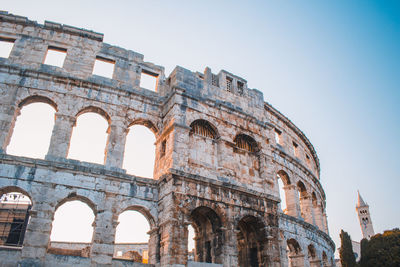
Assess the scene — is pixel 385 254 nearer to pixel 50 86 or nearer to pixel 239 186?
pixel 239 186

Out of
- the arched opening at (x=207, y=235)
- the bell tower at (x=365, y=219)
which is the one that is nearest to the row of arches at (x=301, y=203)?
the arched opening at (x=207, y=235)

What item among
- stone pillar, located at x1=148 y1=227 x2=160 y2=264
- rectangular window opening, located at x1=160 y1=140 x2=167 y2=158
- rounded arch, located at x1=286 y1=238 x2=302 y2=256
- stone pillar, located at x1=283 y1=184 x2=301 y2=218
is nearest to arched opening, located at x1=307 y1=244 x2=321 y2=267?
rounded arch, located at x1=286 y1=238 x2=302 y2=256

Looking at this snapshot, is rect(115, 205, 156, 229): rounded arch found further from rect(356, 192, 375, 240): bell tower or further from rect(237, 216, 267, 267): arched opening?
rect(356, 192, 375, 240): bell tower

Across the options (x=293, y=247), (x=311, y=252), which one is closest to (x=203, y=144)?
(x=293, y=247)

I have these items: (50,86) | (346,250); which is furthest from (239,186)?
(346,250)

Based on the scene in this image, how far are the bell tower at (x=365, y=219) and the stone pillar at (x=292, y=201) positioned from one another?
5126 centimetres

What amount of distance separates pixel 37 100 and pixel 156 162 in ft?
17.0

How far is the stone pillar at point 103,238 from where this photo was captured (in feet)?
33.9

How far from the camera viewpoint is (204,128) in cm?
1370

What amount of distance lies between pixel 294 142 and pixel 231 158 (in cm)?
822

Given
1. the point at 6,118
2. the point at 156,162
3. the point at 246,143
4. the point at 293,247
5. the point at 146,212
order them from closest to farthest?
the point at 6,118 → the point at 146,212 → the point at 156,162 → the point at 246,143 → the point at 293,247

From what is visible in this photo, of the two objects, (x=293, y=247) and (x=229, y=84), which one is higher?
(x=229, y=84)

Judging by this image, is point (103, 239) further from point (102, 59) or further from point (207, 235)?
point (102, 59)

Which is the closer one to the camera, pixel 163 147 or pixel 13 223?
pixel 163 147
